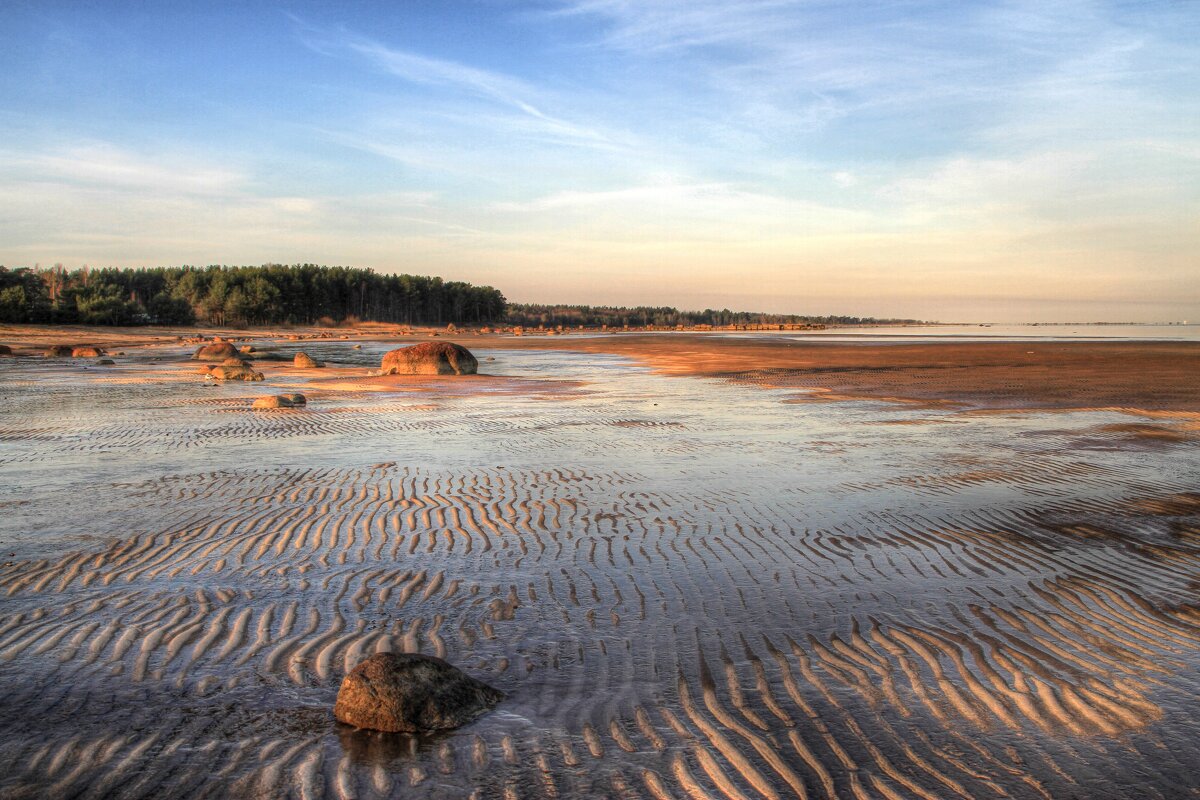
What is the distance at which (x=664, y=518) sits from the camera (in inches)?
310

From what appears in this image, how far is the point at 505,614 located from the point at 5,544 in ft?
14.8

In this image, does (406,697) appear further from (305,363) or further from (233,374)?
(305,363)

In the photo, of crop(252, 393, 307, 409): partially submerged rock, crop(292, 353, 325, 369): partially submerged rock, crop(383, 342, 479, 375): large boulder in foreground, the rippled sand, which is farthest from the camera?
crop(292, 353, 325, 369): partially submerged rock

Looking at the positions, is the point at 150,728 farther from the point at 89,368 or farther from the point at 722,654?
the point at 89,368

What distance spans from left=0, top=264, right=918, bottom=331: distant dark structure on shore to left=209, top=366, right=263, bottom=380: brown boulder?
37.1 meters

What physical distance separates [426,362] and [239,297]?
2551 inches

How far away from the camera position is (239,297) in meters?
83.0

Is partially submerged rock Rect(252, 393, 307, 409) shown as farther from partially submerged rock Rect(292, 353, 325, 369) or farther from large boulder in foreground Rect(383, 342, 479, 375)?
partially submerged rock Rect(292, 353, 325, 369)

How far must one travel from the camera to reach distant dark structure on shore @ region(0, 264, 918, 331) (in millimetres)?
56688

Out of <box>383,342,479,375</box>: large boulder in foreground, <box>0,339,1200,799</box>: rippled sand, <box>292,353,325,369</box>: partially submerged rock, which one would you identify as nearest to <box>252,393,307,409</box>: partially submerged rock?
<box>0,339,1200,799</box>: rippled sand

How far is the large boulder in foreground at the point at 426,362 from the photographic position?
2664 cm

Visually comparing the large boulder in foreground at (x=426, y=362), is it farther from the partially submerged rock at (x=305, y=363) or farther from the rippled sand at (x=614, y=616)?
the rippled sand at (x=614, y=616)

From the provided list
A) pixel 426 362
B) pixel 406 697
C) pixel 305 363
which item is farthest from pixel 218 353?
pixel 406 697

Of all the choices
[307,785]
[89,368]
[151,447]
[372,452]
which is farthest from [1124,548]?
[89,368]
